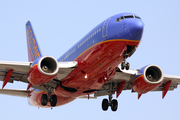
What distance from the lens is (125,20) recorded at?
21875mm

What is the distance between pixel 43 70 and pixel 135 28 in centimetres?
759

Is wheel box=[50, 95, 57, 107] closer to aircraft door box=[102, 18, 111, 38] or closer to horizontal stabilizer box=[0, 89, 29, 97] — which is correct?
horizontal stabilizer box=[0, 89, 29, 97]

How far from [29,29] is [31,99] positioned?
1057 cm

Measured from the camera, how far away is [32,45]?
3656 cm

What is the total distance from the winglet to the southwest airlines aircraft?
4.82m

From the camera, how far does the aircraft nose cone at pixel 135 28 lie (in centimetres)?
2123

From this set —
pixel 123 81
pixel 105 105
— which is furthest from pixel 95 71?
pixel 105 105

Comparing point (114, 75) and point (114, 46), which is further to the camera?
point (114, 75)

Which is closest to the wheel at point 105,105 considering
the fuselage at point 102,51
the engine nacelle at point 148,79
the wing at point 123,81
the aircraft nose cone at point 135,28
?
the wing at point 123,81

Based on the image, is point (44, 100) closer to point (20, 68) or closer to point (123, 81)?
point (20, 68)

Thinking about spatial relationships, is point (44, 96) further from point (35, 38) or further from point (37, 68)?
point (35, 38)

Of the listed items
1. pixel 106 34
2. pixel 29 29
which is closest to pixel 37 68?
pixel 106 34

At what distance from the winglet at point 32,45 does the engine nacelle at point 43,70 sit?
10047 millimetres

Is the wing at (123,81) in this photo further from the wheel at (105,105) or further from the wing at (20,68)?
the wing at (20,68)
